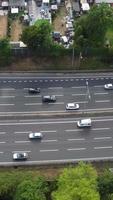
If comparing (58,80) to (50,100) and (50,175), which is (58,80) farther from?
(50,175)

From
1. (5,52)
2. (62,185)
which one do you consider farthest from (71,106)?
(62,185)

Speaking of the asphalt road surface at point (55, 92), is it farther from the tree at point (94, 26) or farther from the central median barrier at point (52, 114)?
the tree at point (94, 26)

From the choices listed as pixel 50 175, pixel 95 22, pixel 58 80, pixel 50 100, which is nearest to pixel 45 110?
pixel 50 100

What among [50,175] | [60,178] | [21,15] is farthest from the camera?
[21,15]

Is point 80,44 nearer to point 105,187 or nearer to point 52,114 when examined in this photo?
point 52,114

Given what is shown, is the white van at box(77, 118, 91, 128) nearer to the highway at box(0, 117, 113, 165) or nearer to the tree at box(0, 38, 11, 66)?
the highway at box(0, 117, 113, 165)

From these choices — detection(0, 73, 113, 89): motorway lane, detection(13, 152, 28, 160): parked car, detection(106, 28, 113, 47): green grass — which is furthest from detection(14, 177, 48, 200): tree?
detection(106, 28, 113, 47): green grass

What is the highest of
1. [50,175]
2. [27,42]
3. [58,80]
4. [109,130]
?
[27,42]
